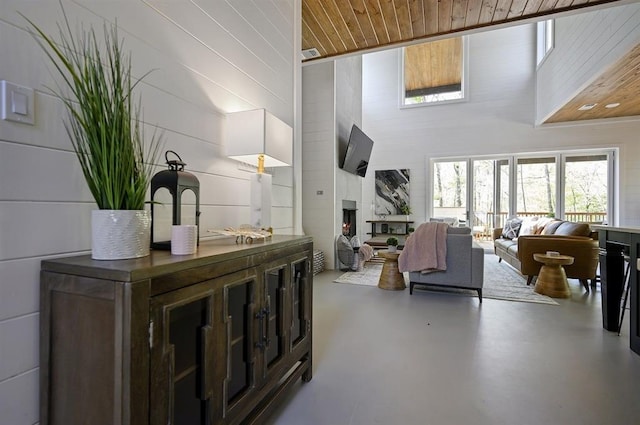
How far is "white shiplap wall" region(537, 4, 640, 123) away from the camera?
11.1 ft

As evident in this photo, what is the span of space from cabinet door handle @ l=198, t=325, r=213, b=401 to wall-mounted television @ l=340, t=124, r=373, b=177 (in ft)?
14.9

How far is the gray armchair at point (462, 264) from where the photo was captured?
348 centimetres

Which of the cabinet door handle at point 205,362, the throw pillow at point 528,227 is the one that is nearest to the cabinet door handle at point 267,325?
the cabinet door handle at point 205,362

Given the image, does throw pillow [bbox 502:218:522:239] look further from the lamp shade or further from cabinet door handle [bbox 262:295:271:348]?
cabinet door handle [bbox 262:295:271:348]

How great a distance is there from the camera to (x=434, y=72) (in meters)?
7.24

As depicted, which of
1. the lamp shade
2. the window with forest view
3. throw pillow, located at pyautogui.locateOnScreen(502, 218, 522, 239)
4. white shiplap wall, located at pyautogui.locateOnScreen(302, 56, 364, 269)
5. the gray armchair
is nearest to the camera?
the lamp shade

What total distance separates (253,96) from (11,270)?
162 cm

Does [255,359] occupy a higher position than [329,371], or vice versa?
[255,359]

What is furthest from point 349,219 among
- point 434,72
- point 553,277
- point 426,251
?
point 434,72

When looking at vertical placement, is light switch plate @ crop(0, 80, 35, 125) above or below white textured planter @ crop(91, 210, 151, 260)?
above

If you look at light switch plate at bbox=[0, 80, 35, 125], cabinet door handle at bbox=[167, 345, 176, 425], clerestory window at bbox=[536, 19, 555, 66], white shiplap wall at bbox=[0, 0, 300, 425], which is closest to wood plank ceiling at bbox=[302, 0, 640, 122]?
white shiplap wall at bbox=[0, 0, 300, 425]

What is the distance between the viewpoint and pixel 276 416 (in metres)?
1.53

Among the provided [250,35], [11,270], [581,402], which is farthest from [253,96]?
[581,402]

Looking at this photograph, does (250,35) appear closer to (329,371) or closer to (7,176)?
(7,176)
